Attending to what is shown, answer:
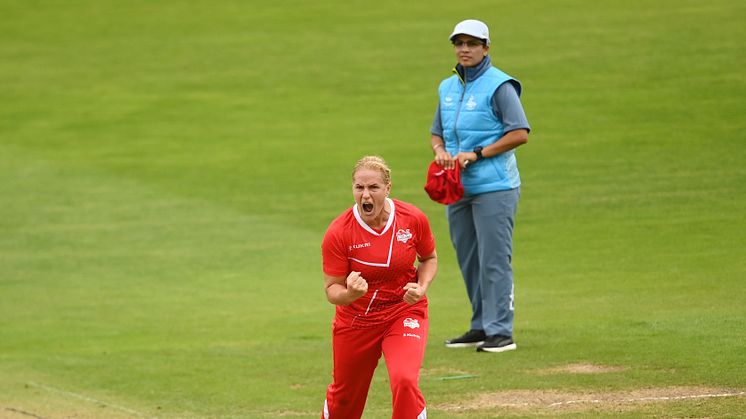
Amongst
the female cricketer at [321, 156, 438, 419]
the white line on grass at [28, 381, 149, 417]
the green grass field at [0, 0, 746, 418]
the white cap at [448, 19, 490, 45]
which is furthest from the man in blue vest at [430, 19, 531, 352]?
the white line on grass at [28, 381, 149, 417]

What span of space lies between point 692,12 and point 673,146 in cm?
844

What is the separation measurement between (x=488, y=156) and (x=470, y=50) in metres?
0.93

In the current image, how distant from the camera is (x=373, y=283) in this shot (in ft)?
25.3

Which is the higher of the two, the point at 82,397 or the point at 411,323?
the point at 411,323

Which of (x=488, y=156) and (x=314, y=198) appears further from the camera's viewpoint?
(x=314, y=198)

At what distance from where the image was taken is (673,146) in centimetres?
2155

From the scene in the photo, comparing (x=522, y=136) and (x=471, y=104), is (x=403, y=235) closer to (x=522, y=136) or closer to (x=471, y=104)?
(x=522, y=136)

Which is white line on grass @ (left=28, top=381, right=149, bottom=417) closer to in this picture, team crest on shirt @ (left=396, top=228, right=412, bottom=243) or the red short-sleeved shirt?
the red short-sleeved shirt

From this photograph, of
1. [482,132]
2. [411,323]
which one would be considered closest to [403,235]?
[411,323]

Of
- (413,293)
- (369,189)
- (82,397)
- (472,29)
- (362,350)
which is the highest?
(472,29)

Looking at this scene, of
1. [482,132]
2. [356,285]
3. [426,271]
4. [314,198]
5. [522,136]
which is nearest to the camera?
[356,285]

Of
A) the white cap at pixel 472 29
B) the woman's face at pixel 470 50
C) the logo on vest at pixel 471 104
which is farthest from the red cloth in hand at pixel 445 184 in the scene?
the white cap at pixel 472 29

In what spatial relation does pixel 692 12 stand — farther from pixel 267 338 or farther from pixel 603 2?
pixel 267 338

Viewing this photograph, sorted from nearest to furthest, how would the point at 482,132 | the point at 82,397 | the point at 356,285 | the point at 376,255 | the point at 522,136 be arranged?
the point at 356,285 < the point at 376,255 < the point at 82,397 < the point at 522,136 < the point at 482,132
